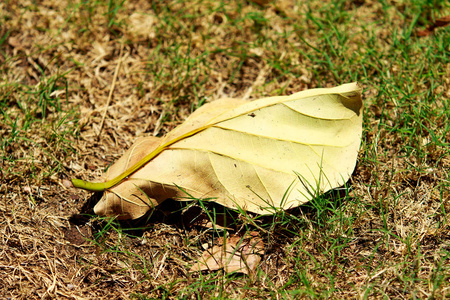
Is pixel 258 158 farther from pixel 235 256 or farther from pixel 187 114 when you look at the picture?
pixel 187 114

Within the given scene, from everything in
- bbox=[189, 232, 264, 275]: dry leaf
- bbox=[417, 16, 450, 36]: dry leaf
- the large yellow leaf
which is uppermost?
bbox=[417, 16, 450, 36]: dry leaf

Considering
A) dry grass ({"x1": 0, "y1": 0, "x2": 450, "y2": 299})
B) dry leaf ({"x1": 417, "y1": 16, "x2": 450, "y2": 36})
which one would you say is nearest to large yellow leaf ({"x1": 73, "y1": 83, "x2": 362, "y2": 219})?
dry grass ({"x1": 0, "y1": 0, "x2": 450, "y2": 299})

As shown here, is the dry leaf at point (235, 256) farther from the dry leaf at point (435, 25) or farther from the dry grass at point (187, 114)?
the dry leaf at point (435, 25)

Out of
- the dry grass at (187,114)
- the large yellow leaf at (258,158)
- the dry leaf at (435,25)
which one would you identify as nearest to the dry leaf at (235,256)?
the dry grass at (187,114)

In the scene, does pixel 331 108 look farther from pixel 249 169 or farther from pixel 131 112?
pixel 131 112

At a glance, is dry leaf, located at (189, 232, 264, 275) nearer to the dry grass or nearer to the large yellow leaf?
the dry grass

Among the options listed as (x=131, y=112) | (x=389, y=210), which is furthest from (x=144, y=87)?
(x=389, y=210)
